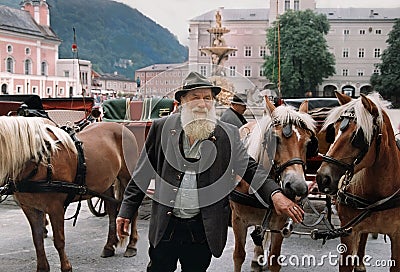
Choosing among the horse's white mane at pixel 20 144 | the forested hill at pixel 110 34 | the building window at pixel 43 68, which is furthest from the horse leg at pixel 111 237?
the building window at pixel 43 68

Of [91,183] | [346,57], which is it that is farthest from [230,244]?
[346,57]

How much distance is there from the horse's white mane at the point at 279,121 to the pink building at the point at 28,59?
59300 mm

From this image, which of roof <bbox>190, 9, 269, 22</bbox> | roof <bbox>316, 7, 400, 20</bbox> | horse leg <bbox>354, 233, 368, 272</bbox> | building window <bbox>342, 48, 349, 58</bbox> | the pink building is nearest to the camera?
horse leg <bbox>354, 233, 368, 272</bbox>

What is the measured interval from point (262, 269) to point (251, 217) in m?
1.12

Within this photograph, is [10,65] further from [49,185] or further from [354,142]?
[354,142]

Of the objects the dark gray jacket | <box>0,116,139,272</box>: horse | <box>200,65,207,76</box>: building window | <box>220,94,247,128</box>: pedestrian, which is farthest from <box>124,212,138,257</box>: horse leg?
<box>200,65,207,76</box>: building window

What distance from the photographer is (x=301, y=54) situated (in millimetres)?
51875

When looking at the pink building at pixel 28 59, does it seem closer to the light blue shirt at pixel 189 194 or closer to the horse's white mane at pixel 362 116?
the horse's white mane at pixel 362 116

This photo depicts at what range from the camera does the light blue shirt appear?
3232 mm

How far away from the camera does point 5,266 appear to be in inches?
214

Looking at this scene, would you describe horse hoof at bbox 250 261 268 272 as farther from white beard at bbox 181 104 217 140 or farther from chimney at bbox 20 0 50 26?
chimney at bbox 20 0 50 26

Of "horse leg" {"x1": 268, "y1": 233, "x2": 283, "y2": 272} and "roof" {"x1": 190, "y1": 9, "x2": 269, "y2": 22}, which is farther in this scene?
"roof" {"x1": 190, "y1": 9, "x2": 269, "y2": 22}

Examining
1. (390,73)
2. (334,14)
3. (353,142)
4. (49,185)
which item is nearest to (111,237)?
(49,185)

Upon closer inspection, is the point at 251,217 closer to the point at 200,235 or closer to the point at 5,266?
the point at 200,235
